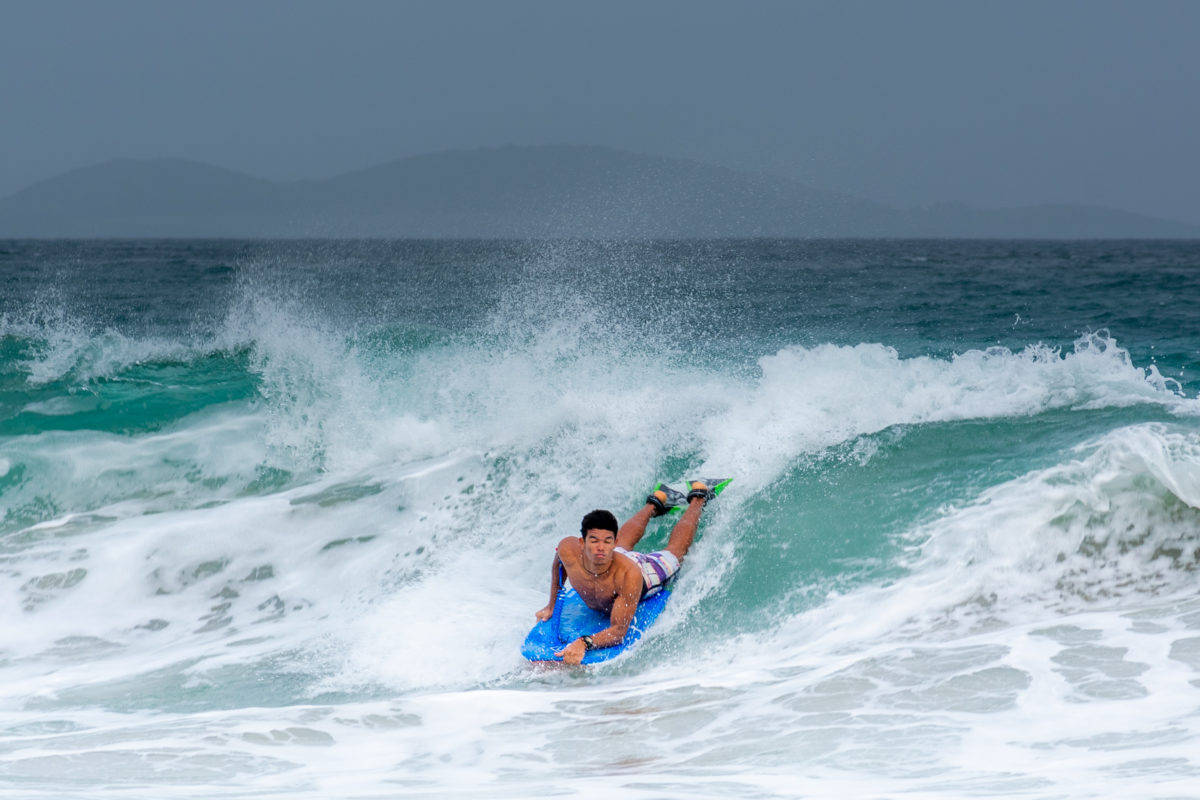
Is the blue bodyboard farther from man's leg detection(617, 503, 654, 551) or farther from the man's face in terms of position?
man's leg detection(617, 503, 654, 551)

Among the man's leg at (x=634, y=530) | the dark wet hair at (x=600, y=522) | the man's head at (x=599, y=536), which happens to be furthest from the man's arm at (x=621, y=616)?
the man's leg at (x=634, y=530)

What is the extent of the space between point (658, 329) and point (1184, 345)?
31.5ft

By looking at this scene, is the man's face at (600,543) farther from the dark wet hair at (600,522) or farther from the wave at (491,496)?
the wave at (491,496)

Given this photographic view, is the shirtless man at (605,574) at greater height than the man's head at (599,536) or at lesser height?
lesser

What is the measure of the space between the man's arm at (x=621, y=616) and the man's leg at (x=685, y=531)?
994 millimetres

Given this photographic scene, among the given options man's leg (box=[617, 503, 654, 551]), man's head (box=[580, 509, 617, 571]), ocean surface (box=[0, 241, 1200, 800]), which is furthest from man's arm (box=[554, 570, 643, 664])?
man's leg (box=[617, 503, 654, 551])

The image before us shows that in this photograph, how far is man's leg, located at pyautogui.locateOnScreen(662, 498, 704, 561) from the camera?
769 cm

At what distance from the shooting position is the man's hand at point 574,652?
20.7 feet

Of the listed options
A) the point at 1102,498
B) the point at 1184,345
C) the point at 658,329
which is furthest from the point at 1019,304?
the point at 1102,498

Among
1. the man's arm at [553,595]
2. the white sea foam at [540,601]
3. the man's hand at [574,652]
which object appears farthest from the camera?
the man's arm at [553,595]

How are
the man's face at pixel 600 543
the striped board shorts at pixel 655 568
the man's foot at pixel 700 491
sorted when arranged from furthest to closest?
the man's foot at pixel 700 491 → the striped board shorts at pixel 655 568 → the man's face at pixel 600 543

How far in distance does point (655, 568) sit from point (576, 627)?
27.9 inches

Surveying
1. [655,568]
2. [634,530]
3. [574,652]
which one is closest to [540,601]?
[634,530]

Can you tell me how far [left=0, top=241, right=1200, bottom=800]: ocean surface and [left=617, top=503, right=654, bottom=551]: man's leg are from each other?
43cm
